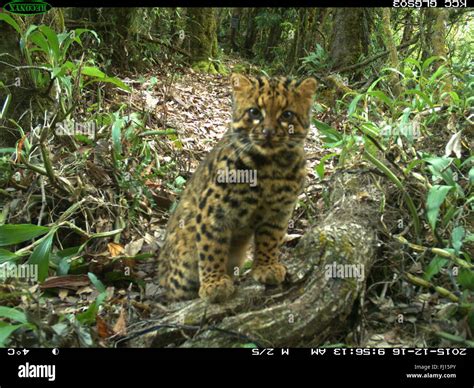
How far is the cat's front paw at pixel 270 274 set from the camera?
3625mm

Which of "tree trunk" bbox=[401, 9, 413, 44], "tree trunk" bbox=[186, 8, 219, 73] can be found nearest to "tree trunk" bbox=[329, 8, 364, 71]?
"tree trunk" bbox=[401, 9, 413, 44]

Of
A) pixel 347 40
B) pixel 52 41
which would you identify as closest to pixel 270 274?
pixel 52 41

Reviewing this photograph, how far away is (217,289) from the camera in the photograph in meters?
3.47

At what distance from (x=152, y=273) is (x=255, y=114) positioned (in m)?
1.87

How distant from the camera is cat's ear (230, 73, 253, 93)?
363 centimetres

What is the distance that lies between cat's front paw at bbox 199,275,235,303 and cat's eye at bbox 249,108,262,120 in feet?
Answer: 3.93

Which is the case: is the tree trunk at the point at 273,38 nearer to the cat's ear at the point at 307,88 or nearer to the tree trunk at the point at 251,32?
the tree trunk at the point at 251,32

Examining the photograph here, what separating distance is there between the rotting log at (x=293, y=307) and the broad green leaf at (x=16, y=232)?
4.09 feet

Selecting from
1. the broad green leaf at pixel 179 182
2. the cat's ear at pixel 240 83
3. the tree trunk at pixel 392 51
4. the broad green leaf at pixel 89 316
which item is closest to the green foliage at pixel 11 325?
the broad green leaf at pixel 89 316

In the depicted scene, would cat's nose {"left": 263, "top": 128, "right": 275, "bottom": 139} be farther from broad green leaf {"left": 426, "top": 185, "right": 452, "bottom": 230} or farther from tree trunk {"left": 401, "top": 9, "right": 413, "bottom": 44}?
tree trunk {"left": 401, "top": 9, "right": 413, "bottom": 44}

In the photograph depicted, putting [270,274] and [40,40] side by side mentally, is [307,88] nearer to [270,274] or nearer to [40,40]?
[270,274]

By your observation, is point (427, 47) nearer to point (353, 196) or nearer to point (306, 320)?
point (353, 196)

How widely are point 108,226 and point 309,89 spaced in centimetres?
228

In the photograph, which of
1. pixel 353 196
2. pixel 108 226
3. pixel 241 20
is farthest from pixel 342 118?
pixel 241 20
